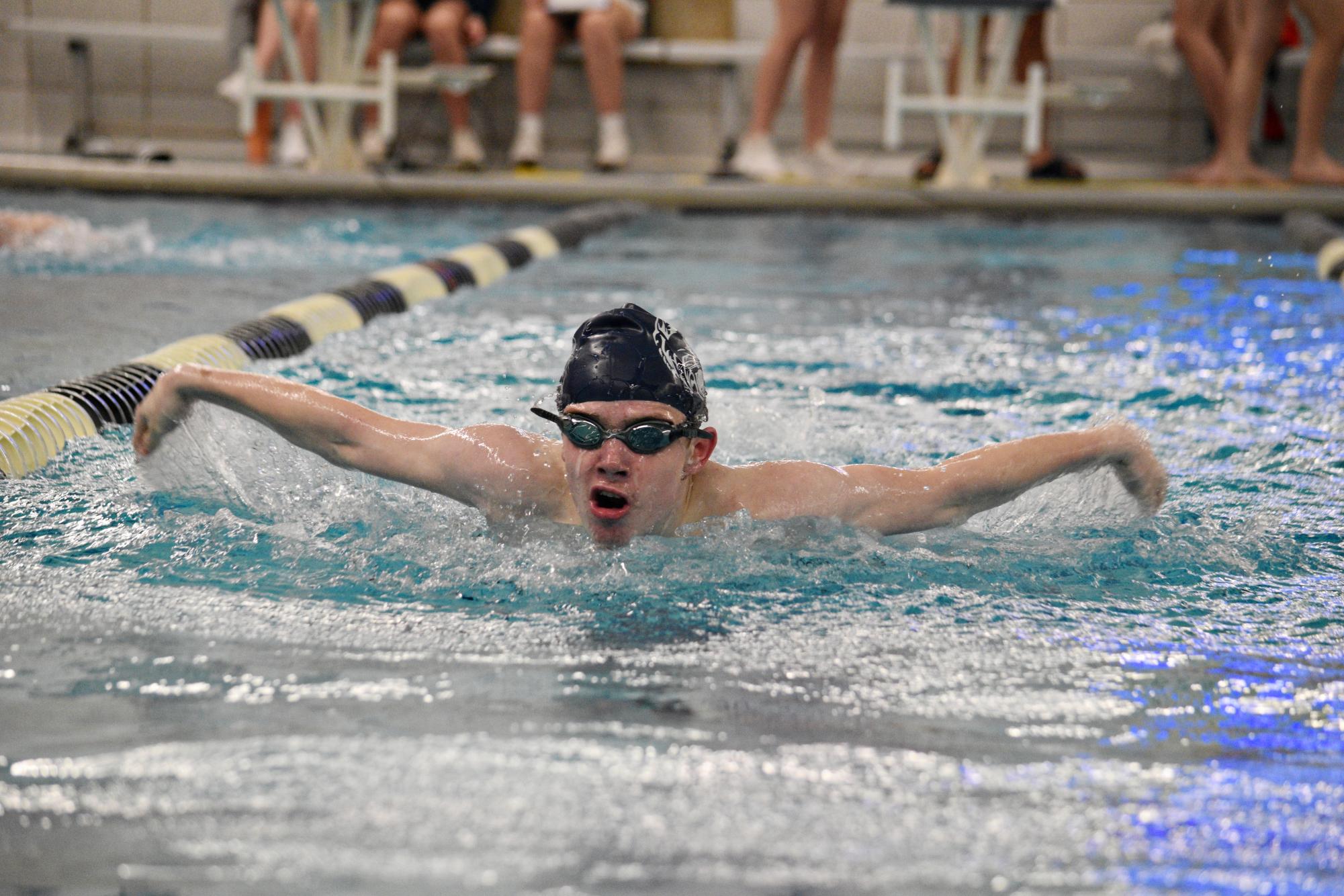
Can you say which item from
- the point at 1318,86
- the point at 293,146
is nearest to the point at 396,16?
the point at 293,146

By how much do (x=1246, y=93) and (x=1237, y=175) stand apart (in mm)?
495

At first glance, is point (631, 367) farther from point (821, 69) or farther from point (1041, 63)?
point (1041, 63)

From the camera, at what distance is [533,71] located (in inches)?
363

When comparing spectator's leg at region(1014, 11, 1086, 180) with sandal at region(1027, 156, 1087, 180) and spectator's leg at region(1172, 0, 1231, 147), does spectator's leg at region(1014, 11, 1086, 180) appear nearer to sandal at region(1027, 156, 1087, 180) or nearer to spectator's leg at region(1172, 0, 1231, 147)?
sandal at region(1027, 156, 1087, 180)

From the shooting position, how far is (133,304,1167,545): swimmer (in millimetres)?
2408

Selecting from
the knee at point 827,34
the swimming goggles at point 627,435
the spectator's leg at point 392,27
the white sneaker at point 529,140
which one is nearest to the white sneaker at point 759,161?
the knee at point 827,34

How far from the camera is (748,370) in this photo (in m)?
4.39

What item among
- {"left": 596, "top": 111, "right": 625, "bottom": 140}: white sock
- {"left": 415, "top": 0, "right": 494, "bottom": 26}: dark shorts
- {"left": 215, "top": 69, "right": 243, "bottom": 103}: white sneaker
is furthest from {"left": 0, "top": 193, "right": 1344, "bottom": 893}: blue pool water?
{"left": 415, "top": 0, "right": 494, "bottom": 26}: dark shorts

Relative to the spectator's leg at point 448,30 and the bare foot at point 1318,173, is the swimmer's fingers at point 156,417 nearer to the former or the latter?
the spectator's leg at point 448,30

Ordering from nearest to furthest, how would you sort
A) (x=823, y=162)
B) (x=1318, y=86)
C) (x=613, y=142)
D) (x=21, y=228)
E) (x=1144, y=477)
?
(x=1144, y=477) → (x=21, y=228) → (x=1318, y=86) → (x=823, y=162) → (x=613, y=142)

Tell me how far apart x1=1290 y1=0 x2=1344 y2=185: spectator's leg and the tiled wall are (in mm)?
2074

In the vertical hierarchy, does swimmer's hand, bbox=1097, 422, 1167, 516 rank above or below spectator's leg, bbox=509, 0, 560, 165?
below

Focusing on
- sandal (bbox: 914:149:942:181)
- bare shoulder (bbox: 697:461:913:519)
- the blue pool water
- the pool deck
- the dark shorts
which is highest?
the dark shorts

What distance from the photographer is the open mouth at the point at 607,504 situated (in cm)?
239
